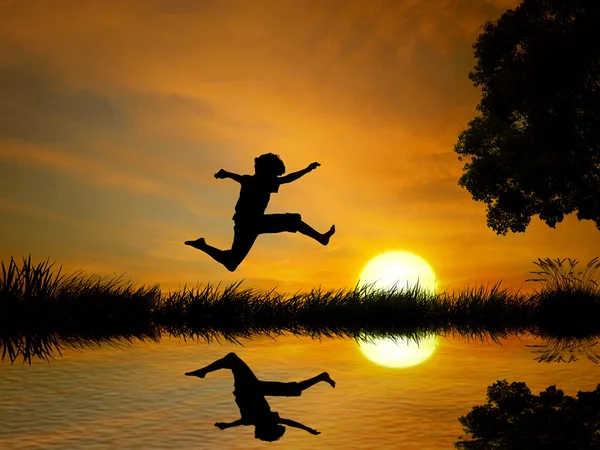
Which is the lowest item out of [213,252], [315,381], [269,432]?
[269,432]

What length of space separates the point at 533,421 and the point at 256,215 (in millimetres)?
7705

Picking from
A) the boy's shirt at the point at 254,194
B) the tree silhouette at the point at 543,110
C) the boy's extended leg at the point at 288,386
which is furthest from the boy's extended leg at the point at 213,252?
the tree silhouette at the point at 543,110

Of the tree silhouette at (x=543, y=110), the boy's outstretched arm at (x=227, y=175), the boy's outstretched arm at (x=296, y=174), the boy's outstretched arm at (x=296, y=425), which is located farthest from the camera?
Result: the tree silhouette at (x=543, y=110)

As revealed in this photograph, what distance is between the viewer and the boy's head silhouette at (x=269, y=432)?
19.1 feet

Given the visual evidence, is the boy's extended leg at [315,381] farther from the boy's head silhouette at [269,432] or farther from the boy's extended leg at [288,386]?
the boy's head silhouette at [269,432]

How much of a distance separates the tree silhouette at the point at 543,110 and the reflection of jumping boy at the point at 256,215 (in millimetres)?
13725

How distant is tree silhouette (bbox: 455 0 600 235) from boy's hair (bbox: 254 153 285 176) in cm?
1383

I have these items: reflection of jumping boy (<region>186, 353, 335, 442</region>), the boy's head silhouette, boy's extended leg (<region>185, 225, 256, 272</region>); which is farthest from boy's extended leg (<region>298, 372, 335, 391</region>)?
boy's extended leg (<region>185, 225, 256, 272</region>)

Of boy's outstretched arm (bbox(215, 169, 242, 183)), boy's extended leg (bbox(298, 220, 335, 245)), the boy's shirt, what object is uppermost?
boy's outstretched arm (bbox(215, 169, 242, 183))

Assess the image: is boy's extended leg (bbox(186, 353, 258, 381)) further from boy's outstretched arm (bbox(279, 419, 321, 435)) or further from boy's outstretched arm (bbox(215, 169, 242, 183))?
boy's outstretched arm (bbox(215, 169, 242, 183))

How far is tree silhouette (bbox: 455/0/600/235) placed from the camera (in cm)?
2444

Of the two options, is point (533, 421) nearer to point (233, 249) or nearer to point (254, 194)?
point (254, 194)

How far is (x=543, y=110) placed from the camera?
980 inches

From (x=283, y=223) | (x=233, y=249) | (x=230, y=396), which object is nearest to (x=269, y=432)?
(x=230, y=396)
